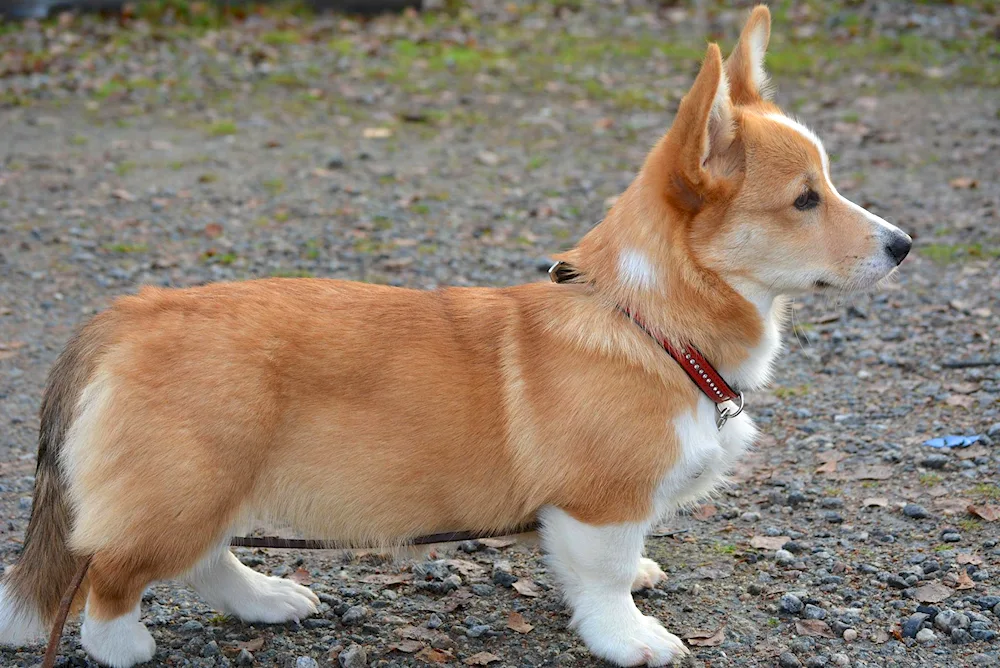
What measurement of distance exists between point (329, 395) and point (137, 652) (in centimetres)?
103

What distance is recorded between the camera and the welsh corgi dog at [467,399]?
10.7 feet

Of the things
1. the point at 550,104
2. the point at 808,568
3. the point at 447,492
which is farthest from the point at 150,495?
the point at 550,104

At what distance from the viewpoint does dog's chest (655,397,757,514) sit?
136 inches

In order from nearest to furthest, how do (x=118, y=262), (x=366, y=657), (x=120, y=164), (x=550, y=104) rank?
(x=366, y=657) < (x=118, y=262) < (x=120, y=164) < (x=550, y=104)

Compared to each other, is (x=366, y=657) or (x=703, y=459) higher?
(x=703, y=459)

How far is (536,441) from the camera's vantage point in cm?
348

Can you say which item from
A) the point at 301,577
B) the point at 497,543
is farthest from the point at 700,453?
the point at 301,577

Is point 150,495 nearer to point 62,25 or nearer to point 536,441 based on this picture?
point 536,441

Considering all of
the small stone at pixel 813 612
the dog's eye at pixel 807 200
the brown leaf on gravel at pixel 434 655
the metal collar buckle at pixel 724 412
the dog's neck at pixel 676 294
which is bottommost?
the brown leaf on gravel at pixel 434 655

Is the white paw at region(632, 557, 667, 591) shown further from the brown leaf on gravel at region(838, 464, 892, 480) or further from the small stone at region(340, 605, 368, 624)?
the brown leaf on gravel at region(838, 464, 892, 480)

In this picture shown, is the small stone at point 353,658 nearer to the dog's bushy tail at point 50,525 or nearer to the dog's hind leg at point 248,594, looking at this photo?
the dog's hind leg at point 248,594

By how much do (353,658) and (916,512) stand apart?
92.0 inches

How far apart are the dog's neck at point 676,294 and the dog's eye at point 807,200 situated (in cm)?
32

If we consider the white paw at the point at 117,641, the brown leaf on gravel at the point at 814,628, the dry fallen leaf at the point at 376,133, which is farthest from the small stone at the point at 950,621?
the dry fallen leaf at the point at 376,133
